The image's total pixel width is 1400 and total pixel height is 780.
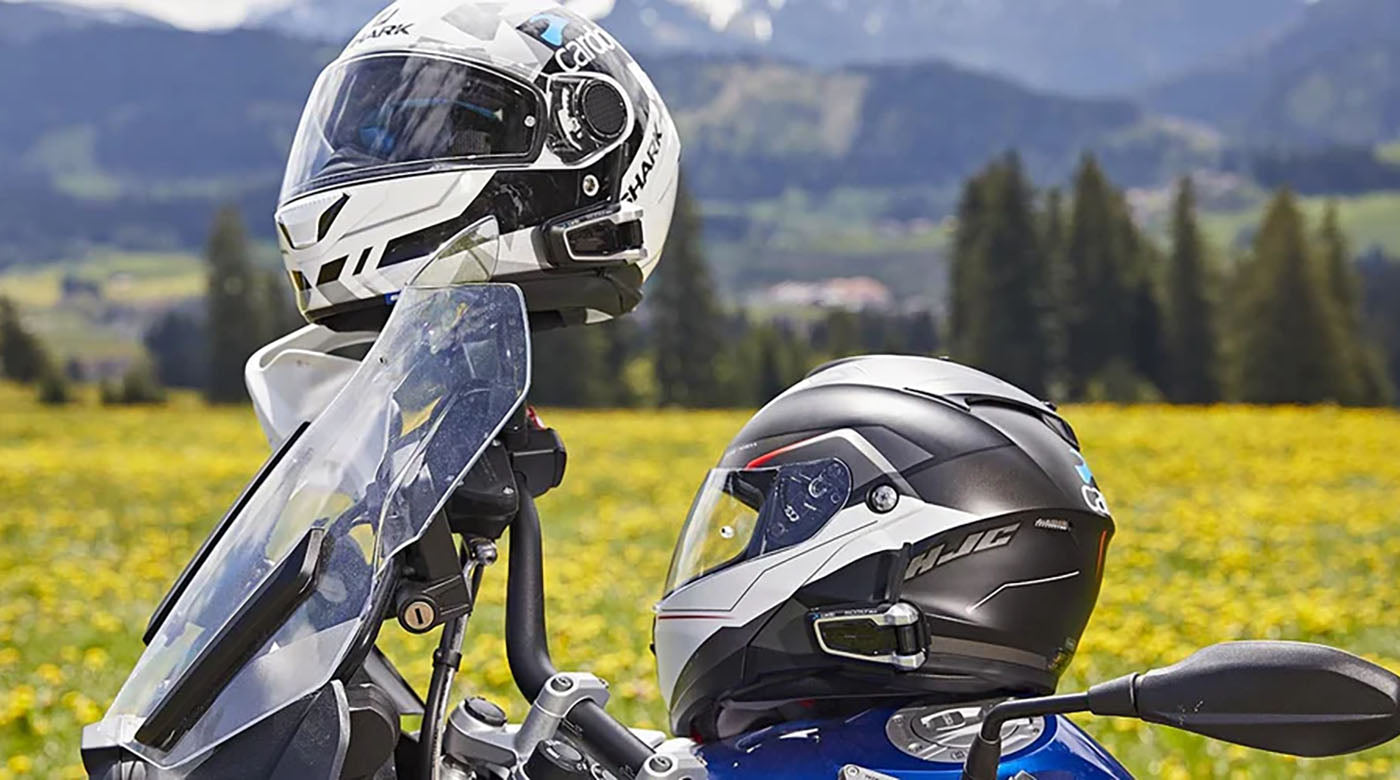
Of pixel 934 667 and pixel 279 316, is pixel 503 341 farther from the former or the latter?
pixel 279 316

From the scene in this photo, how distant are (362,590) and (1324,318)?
43139 millimetres

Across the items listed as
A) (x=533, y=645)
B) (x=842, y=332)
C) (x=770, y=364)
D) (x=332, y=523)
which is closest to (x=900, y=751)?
(x=533, y=645)

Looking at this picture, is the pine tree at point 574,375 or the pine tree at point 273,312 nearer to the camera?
the pine tree at point 574,375

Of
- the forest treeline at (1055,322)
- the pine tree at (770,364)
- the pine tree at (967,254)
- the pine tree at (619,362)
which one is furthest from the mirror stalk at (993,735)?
the pine tree at (619,362)

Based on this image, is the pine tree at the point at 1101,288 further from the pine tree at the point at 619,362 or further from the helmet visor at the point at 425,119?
the helmet visor at the point at 425,119

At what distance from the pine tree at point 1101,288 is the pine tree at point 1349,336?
5941mm

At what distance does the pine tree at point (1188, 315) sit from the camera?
2013 inches

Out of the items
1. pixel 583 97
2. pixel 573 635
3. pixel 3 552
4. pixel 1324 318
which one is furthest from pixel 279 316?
pixel 583 97

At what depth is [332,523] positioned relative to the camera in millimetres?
2629

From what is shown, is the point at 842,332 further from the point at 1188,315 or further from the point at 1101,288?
the point at 1188,315

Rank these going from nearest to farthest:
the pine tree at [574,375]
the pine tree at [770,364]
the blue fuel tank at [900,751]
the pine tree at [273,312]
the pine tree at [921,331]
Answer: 1. the blue fuel tank at [900,751]
2. the pine tree at [574,375]
3. the pine tree at [770,364]
4. the pine tree at [273,312]
5. the pine tree at [921,331]

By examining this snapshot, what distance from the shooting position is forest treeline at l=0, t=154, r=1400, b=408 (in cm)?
4281

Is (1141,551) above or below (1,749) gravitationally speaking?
below

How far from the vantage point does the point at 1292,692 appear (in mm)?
2314
